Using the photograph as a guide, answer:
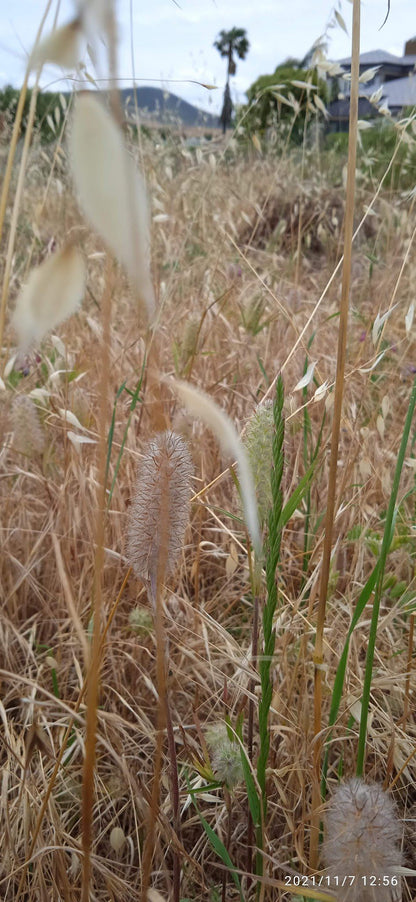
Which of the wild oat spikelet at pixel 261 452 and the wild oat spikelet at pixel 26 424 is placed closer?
the wild oat spikelet at pixel 261 452

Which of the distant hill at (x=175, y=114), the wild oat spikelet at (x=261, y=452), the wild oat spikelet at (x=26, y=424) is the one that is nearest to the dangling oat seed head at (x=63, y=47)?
the wild oat spikelet at (x=261, y=452)

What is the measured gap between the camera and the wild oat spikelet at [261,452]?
50 cm

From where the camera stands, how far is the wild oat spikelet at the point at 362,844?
0.42 meters

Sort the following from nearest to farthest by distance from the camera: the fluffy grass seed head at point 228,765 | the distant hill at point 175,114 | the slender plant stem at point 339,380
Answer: the slender plant stem at point 339,380, the fluffy grass seed head at point 228,765, the distant hill at point 175,114

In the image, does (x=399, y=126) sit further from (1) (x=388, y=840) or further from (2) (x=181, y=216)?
(2) (x=181, y=216)

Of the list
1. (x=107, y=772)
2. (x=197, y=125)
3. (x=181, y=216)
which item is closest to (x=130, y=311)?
(x=181, y=216)

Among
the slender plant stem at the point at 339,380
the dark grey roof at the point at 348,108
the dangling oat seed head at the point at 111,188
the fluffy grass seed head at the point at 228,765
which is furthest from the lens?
the dark grey roof at the point at 348,108

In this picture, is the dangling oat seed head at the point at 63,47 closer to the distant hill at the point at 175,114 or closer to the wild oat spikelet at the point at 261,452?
the wild oat spikelet at the point at 261,452

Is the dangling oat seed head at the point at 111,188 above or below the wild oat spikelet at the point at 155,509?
above

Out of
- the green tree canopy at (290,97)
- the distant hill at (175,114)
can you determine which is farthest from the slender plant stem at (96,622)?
the distant hill at (175,114)

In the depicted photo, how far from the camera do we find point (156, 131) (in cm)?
356

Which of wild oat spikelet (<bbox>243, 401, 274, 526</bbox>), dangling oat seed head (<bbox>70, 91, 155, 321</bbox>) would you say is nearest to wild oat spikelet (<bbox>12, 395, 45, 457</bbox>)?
wild oat spikelet (<bbox>243, 401, 274, 526</bbox>)

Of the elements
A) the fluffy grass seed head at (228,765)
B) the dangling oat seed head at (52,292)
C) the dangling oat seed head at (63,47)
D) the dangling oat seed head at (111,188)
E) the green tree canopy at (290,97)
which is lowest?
the fluffy grass seed head at (228,765)

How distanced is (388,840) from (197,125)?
3483mm
